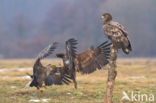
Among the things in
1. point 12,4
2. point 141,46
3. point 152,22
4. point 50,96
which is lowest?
point 50,96

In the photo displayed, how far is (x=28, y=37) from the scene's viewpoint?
134375 mm

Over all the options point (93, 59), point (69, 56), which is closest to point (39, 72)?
point (69, 56)

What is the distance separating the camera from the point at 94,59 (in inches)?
622

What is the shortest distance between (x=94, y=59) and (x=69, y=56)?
127 cm

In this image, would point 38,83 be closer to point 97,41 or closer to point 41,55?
point 41,55

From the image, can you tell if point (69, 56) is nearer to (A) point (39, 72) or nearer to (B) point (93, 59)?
(B) point (93, 59)

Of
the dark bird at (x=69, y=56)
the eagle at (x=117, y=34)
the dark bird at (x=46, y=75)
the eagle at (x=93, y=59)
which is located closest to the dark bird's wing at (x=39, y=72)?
the dark bird at (x=46, y=75)

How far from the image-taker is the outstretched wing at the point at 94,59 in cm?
1564

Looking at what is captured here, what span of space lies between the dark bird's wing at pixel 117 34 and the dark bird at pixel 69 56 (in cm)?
265

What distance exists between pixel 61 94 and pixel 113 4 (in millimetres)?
79513

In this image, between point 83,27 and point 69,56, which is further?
point 83,27

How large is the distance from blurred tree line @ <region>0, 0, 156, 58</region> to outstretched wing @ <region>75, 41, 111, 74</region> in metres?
74.1

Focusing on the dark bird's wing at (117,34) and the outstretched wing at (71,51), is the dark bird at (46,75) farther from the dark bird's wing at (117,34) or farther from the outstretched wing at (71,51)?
the dark bird's wing at (117,34)

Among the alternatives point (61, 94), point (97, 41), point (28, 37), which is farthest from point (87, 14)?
point (61, 94)
